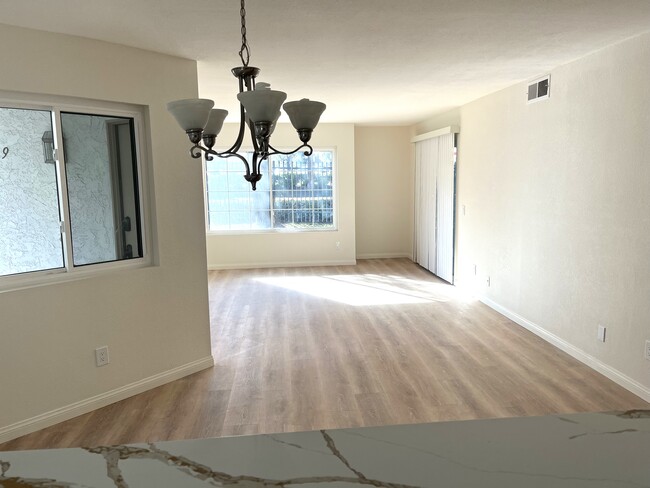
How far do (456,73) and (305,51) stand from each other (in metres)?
1.54

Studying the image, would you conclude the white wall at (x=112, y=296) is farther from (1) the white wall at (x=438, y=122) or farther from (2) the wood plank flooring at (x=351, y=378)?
(1) the white wall at (x=438, y=122)

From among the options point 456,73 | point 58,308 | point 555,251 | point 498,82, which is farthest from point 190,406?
point 498,82

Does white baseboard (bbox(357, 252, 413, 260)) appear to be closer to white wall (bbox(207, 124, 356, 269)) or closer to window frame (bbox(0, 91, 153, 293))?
white wall (bbox(207, 124, 356, 269))

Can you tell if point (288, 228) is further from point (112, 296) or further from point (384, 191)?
point (112, 296)

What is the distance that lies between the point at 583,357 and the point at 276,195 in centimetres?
548

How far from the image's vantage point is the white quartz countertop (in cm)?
83

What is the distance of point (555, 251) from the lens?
13.5 feet

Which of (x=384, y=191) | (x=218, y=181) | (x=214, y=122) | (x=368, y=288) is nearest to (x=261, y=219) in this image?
(x=218, y=181)

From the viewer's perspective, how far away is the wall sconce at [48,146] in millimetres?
Result: 2945

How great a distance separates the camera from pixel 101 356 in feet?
10.3

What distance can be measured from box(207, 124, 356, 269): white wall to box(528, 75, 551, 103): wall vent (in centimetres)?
385

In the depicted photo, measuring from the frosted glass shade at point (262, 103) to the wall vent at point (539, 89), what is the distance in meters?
3.33

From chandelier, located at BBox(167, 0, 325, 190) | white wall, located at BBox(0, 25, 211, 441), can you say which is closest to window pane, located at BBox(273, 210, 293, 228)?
white wall, located at BBox(0, 25, 211, 441)

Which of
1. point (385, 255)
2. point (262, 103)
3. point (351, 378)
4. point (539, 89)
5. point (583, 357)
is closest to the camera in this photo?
point (262, 103)
